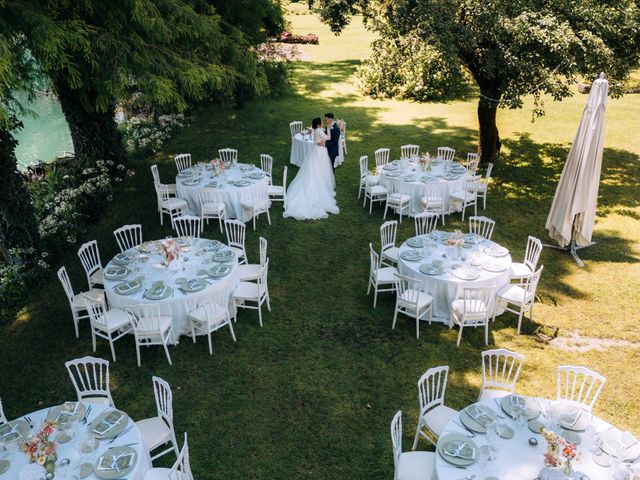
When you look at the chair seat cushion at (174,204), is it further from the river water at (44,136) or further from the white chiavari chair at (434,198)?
the river water at (44,136)

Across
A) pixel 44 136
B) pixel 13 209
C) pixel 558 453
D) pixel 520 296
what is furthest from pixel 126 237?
pixel 44 136

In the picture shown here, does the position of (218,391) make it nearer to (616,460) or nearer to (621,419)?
(616,460)

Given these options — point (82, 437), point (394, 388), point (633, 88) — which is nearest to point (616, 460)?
point (394, 388)

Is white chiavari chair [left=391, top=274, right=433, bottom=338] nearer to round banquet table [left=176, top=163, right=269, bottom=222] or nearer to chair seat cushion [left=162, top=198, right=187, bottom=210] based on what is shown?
round banquet table [left=176, top=163, right=269, bottom=222]

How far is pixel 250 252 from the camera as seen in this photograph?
35.1ft

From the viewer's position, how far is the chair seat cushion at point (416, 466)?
5.15m

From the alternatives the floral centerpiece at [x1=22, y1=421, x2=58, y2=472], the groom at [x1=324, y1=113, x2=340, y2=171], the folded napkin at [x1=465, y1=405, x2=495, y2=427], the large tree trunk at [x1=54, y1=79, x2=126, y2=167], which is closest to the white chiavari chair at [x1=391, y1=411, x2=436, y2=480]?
the folded napkin at [x1=465, y1=405, x2=495, y2=427]

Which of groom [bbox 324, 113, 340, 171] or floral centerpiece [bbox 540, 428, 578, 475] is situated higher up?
groom [bbox 324, 113, 340, 171]

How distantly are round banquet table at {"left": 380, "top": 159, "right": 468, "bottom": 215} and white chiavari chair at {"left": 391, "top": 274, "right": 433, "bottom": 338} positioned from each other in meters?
3.93

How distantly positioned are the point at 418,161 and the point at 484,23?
3471mm

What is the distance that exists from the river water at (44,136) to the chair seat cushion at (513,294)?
1824cm

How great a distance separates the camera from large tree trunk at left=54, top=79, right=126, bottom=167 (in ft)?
44.9

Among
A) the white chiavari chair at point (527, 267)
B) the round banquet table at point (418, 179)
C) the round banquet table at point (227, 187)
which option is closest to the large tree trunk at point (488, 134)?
the round banquet table at point (418, 179)

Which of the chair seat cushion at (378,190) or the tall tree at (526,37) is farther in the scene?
the chair seat cushion at (378,190)
